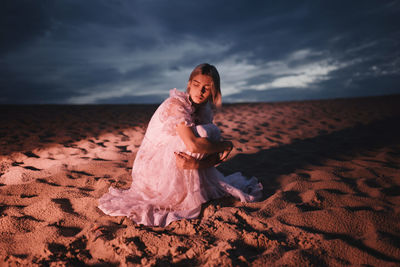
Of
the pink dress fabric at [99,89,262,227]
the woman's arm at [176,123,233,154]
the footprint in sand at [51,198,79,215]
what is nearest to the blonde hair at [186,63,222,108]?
the pink dress fabric at [99,89,262,227]

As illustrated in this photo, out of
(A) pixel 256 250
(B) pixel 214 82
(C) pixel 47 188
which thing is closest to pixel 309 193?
(A) pixel 256 250

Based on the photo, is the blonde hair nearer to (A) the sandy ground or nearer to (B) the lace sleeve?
(B) the lace sleeve

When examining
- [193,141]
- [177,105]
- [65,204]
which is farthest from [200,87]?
[65,204]

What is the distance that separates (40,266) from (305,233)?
1546mm

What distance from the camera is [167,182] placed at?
1.74 m

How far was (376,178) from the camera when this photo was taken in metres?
2.32

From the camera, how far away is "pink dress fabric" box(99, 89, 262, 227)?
1665 mm

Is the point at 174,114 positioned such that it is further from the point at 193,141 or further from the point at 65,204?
the point at 65,204

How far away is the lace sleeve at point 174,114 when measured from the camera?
1659 millimetres

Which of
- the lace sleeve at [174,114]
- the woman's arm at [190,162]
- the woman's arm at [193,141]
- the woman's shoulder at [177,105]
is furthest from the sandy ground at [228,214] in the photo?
the woman's shoulder at [177,105]

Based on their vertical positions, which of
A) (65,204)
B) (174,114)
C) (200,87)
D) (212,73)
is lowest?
(65,204)

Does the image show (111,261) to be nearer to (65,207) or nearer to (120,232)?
(120,232)

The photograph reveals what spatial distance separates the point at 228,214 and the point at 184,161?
0.52m

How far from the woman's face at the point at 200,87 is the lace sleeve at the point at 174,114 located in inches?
5.7
